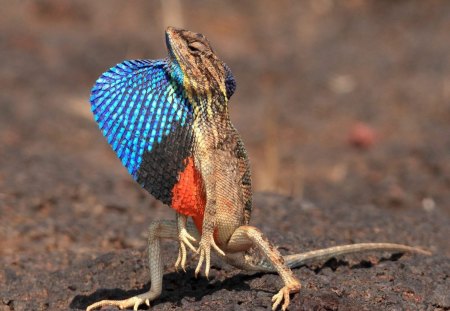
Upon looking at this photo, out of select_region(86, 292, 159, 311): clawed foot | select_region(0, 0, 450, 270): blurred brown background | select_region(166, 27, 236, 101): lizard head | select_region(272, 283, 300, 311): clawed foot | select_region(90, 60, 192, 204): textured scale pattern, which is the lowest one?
select_region(86, 292, 159, 311): clawed foot

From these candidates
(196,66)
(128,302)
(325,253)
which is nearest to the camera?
(196,66)

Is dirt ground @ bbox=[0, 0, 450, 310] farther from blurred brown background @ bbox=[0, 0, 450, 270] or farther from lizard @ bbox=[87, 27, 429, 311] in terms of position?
lizard @ bbox=[87, 27, 429, 311]

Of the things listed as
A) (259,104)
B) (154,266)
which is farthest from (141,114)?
(259,104)

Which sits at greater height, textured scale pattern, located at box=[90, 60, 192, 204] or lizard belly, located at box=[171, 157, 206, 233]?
textured scale pattern, located at box=[90, 60, 192, 204]

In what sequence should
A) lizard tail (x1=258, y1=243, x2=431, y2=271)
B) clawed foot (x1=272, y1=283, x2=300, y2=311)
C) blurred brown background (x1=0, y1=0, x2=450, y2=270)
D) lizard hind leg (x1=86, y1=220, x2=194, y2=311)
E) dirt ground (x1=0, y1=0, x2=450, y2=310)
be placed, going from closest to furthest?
1. clawed foot (x1=272, y1=283, x2=300, y2=311)
2. lizard hind leg (x1=86, y1=220, x2=194, y2=311)
3. lizard tail (x1=258, y1=243, x2=431, y2=271)
4. dirt ground (x1=0, y1=0, x2=450, y2=310)
5. blurred brown background (x1=0, y1=0, x2=450, y2=270)

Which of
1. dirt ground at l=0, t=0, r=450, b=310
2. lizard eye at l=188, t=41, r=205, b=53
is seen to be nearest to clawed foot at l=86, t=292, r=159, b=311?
dirt ground at l=0, t=0, r=450, b=310

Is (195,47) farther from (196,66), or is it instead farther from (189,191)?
(189,191)

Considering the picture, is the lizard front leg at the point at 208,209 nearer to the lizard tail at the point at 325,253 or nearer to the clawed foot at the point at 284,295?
the clawed foot at the point at 284,295
